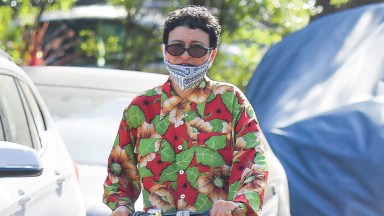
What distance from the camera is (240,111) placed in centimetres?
416

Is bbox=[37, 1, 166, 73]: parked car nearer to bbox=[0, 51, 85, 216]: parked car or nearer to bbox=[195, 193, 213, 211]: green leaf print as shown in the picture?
bbox=[0, 51, 85, 216]: parked car

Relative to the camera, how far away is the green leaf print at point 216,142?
A: 4090 millimetres

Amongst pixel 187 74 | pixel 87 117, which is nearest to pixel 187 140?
pixel 187 74

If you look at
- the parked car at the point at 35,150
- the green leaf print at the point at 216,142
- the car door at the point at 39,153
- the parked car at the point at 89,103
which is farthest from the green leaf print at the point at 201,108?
the parked car at the point at 89,103

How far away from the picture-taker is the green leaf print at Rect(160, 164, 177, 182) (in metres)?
4.12

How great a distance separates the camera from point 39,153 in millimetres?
4902

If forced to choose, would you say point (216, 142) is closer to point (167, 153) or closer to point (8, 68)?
point (167, 153)

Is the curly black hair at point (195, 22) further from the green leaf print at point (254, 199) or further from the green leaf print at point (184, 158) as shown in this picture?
the green leaf print at point (254, 199)

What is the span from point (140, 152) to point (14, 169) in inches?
23.4

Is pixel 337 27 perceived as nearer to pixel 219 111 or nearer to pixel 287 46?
pixel 287 46

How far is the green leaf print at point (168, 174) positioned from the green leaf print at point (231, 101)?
324 mm

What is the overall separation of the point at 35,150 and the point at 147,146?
71cm

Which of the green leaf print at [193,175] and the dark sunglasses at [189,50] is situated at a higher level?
the dark sunglasses at [189,50]

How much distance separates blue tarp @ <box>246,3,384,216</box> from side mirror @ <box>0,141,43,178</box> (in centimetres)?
337
